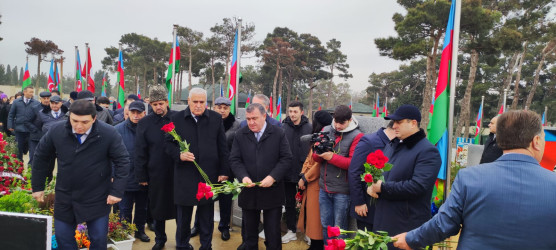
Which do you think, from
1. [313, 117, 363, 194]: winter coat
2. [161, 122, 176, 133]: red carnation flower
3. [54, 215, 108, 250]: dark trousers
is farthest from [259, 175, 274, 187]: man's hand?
[54, 215, 108, 250]: dark trousers

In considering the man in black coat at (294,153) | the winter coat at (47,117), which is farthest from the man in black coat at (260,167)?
the winter coat at (47,117)

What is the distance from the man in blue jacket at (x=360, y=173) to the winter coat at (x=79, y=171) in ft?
6.67

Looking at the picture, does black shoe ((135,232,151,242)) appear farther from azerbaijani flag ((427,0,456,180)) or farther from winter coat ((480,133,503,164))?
winter coat ((480,133,503,164))

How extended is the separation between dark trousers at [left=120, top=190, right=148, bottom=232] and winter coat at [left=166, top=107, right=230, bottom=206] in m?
1.00

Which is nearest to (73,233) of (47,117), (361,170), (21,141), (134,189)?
(134,189)

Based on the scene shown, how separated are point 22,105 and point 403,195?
8241 millimetres

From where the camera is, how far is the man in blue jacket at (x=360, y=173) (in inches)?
129

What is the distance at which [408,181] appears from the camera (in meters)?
2.63

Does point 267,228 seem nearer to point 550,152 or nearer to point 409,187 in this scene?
point 409,187

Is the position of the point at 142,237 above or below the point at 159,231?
below

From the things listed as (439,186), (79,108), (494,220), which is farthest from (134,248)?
(494,220)

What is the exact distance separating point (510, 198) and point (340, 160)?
2.02m

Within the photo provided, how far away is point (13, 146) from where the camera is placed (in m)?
8.49

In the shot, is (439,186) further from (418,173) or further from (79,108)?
(79,108)
